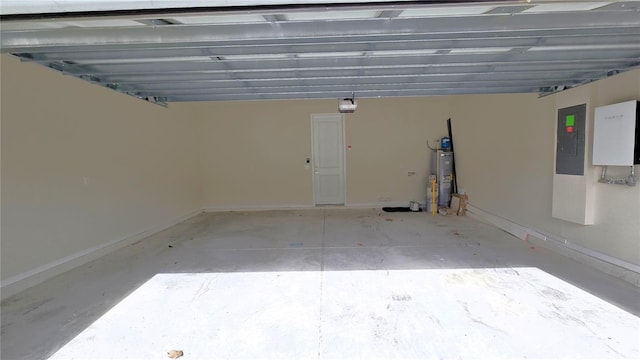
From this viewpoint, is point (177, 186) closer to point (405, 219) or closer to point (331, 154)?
point (331, 154)

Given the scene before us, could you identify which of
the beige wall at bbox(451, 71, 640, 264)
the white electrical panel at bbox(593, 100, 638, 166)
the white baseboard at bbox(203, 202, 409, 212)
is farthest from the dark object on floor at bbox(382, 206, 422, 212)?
the white electrical panel at bbox(593, 100, 638, 166)

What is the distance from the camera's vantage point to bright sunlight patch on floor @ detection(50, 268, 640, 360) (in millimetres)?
1904

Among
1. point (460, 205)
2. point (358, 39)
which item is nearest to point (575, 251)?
point (460, 205)

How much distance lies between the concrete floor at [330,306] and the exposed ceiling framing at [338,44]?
1986mm

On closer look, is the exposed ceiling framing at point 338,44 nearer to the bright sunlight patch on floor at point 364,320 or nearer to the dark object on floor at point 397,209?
the bright sunlight patch on floor at point 364,320

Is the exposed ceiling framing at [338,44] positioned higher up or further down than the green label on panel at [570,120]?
higher up

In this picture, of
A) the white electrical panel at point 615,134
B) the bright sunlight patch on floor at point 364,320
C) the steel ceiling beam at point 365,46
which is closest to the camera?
the bright sunlight patch on floor at point 364,320

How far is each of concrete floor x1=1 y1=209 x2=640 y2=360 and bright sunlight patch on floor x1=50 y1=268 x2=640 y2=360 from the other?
10 mm

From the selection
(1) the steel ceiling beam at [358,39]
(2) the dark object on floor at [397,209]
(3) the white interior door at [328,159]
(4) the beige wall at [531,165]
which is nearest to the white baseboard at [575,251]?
(4) the beige wall at [531,165]

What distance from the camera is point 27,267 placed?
9.45 ft

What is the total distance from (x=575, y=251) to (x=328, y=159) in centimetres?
468

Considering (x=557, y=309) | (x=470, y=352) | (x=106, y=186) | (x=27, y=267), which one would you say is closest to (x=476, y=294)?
(x=557, y=309)

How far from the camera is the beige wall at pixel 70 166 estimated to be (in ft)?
9.07

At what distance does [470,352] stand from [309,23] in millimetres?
2276
